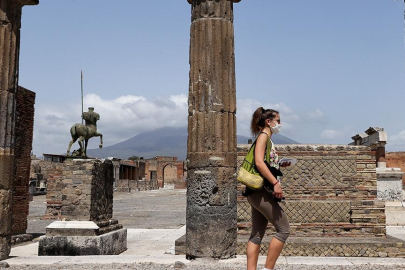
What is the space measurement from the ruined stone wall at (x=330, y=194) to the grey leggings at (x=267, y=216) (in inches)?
195

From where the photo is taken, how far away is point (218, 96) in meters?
6.11

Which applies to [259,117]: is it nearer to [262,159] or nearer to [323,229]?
[262,159]

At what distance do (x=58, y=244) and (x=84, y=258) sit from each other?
10.1ft

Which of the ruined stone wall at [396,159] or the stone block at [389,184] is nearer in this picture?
the stone block at [389,184]

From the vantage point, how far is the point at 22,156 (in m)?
11.5

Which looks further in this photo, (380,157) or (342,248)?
(380,157)

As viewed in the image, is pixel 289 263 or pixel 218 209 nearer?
pixel 289 263

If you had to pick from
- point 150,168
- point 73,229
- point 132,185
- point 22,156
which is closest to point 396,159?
point 132,185

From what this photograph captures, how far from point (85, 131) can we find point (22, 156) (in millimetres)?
2195

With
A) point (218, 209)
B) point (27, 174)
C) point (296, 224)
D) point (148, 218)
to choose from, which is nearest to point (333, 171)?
point (296, 224)

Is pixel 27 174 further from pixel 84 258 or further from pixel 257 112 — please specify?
pixel 257 112

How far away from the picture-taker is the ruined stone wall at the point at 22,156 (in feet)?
36.6

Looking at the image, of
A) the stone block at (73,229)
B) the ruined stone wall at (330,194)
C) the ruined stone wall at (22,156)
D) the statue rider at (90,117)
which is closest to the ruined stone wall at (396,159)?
the ruined stone wall at (330,194)

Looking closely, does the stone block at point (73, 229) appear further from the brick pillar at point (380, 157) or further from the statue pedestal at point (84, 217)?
the brick pillar at point (380, 157)
